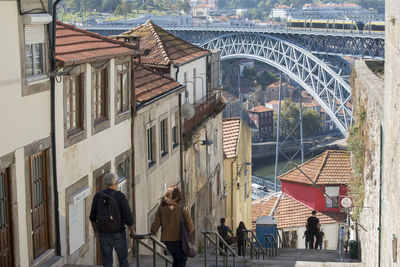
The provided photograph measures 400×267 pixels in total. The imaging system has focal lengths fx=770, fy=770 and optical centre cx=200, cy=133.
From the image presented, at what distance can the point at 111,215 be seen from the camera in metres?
5.92

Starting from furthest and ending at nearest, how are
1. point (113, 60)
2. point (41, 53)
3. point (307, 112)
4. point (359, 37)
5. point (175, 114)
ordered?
point (307, 112), point (359, 37), point (175, 114), point (113, 60), point (41, 53)

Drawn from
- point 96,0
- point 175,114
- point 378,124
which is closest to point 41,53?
point 378,124

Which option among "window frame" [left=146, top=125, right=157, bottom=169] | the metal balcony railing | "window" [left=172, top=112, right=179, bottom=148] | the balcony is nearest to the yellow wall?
the balcony

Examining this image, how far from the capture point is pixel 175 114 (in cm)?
1268

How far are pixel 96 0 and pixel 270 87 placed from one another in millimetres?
44230

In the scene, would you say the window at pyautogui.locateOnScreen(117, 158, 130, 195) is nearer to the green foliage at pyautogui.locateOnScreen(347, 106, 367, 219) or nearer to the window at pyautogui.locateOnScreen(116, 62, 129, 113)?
the window at pyautogui.locateOnScreen(116, 62, 129, 113)

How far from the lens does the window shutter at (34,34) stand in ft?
22.0

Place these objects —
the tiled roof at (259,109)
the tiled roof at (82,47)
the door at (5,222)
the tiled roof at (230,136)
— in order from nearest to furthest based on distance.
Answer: the door at (5,222), the tiled roof at (82,47), the tiled roof at (230,136), the tiled roof at (259,109)

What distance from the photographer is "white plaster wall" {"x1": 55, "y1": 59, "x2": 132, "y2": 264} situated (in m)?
7.38

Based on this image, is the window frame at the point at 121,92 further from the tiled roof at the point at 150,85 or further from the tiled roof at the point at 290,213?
the tiled roof at the point at 290,213

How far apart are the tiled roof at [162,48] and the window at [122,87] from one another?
359 centimetres

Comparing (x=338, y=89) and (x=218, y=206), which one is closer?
(x=218, y=206)

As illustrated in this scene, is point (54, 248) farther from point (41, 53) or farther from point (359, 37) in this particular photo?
point (359, 37)

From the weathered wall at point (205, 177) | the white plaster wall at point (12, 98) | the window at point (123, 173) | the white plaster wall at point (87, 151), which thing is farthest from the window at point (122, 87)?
the weathered wall at point (205, 177)
